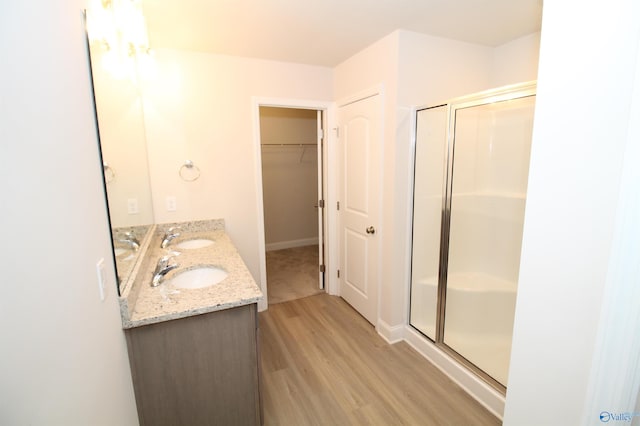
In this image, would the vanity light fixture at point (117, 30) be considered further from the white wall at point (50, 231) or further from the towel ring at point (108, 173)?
the towel ring at point (108, 173)

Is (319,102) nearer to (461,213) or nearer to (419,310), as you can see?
(461,213)

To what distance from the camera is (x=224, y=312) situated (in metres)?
1.41

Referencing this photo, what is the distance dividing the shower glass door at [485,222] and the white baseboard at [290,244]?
127 inches

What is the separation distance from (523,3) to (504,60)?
77cm

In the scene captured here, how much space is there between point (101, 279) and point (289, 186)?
161 inches

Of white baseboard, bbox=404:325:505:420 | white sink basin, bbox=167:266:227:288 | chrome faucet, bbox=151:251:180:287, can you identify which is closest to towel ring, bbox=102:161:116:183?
chrome faucet, bbox=151:251:180:287

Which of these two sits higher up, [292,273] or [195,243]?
[195,243]

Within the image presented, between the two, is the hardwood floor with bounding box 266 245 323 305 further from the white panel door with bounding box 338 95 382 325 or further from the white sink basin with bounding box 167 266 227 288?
the white sink basin with bounding box 167 266 227 288

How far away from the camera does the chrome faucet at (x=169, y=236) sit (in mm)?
2281

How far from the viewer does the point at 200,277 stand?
6.15ft

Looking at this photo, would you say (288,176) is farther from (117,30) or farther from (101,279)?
(101,279)

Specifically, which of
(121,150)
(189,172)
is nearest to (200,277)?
(121,150)

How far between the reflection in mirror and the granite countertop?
0.12 m

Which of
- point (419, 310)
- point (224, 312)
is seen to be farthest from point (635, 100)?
point (419, 310)
